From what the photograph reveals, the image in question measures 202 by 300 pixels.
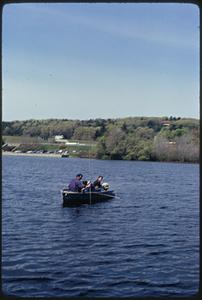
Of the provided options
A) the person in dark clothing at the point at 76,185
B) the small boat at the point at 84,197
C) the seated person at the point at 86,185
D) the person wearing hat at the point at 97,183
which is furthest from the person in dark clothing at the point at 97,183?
the person in dark clothing at the point at 76,185

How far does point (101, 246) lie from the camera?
10734 millimetres

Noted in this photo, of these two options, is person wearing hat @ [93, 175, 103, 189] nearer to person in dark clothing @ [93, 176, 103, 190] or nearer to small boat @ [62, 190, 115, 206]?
person in dark clothing @ [93, 176, 103, 190]

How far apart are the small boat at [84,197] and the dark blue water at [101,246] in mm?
377

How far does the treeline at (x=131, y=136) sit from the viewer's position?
27672 millimetres

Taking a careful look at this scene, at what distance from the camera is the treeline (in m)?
27.7

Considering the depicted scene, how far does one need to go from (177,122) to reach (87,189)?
20019 millimetres

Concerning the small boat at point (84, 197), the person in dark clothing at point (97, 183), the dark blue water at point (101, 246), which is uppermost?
the person in dark clothing at point (97, 183)

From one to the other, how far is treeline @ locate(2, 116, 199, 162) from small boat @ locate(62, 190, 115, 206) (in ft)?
30.5

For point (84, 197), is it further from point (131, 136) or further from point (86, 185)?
point (131, 136)

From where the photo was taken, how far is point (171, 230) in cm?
1302

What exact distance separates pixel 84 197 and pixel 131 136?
1670 centimetres

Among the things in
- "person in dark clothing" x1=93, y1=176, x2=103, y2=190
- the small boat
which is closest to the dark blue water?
the small boat

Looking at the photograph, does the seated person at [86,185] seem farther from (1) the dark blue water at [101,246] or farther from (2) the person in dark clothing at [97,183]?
(1) the dark blue water at [101,246]

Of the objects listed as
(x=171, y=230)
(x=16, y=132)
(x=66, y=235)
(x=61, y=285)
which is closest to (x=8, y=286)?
(x=61, y=285)
